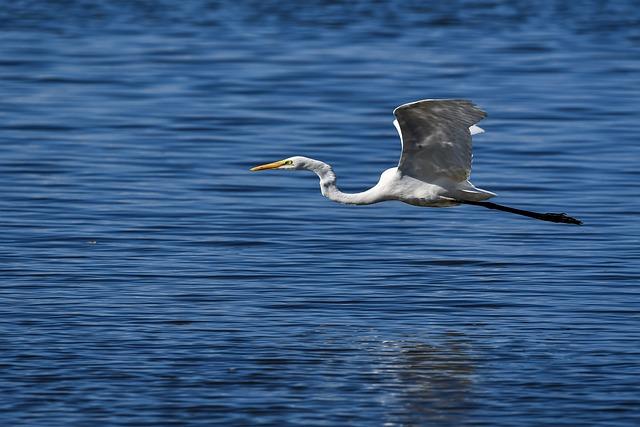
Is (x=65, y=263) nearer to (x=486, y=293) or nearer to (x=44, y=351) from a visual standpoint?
(x=44, y=351)

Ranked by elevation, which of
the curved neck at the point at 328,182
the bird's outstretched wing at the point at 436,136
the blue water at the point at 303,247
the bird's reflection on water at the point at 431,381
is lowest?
the blue water at the point at 303,247

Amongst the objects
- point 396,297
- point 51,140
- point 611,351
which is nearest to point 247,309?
point 396,297

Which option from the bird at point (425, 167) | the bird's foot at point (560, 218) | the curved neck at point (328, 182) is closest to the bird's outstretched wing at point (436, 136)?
the bird at point (425, 167)

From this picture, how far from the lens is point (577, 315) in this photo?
13.9 m

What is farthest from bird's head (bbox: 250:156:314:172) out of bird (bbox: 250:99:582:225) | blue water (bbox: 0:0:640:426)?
blue water (bbox: 0:0:640:426)

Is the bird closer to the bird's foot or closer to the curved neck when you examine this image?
the curved neck

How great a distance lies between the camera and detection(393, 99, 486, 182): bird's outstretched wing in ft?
41.0

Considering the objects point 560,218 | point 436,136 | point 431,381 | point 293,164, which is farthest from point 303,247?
point 431,381

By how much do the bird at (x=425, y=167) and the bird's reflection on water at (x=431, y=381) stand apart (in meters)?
1.50

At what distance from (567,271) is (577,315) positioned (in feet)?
5.90

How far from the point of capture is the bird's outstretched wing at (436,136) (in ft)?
41.0

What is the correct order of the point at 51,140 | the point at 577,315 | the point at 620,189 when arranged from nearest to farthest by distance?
the point at 577,315, the point at 620,189, the point at 51,140

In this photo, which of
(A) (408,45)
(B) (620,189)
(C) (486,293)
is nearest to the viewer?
(C) (486,293)

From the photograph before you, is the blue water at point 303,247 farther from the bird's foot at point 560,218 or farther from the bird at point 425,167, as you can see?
the bird at point 425,167
